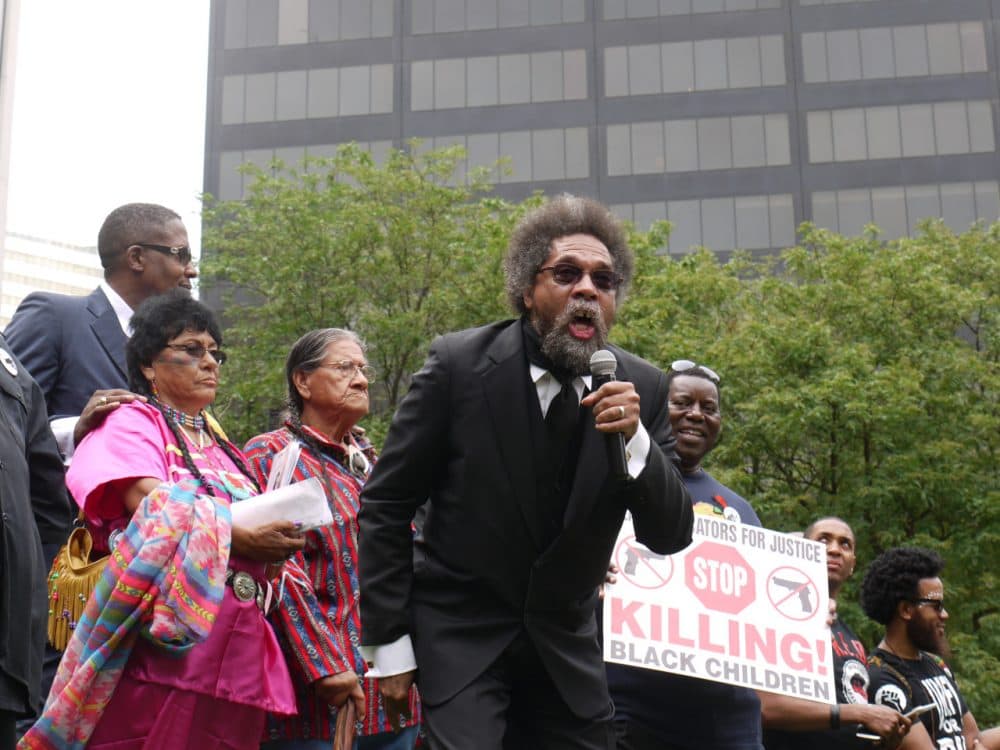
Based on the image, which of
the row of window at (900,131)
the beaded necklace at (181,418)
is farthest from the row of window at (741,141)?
the beaded necklace at (181,418)

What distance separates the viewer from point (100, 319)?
19.1ft

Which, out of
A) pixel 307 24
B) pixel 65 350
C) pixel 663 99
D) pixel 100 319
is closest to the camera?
pixel 65 350

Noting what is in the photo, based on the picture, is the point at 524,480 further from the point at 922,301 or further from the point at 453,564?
the point at 922,301

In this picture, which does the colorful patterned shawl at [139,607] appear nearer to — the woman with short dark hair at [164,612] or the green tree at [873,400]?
the woman with short dark hair at [164,612]

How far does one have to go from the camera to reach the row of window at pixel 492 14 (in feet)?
186

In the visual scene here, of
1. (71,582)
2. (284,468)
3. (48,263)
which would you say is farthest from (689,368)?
(48,263)

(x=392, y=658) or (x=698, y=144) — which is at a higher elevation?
(x=698, y=144)

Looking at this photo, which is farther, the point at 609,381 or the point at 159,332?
the point at 159,332

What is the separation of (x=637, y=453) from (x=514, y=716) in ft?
3.20

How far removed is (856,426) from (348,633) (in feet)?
60.2

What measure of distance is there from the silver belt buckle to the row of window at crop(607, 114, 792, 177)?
1987 inches

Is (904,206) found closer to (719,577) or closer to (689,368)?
(689,368)

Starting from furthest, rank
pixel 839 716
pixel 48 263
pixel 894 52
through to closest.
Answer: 1. pixel 48 263
2. pixel 894 52
3. pixel 839 716

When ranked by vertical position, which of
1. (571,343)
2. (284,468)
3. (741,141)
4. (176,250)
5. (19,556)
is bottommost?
(19,556)
